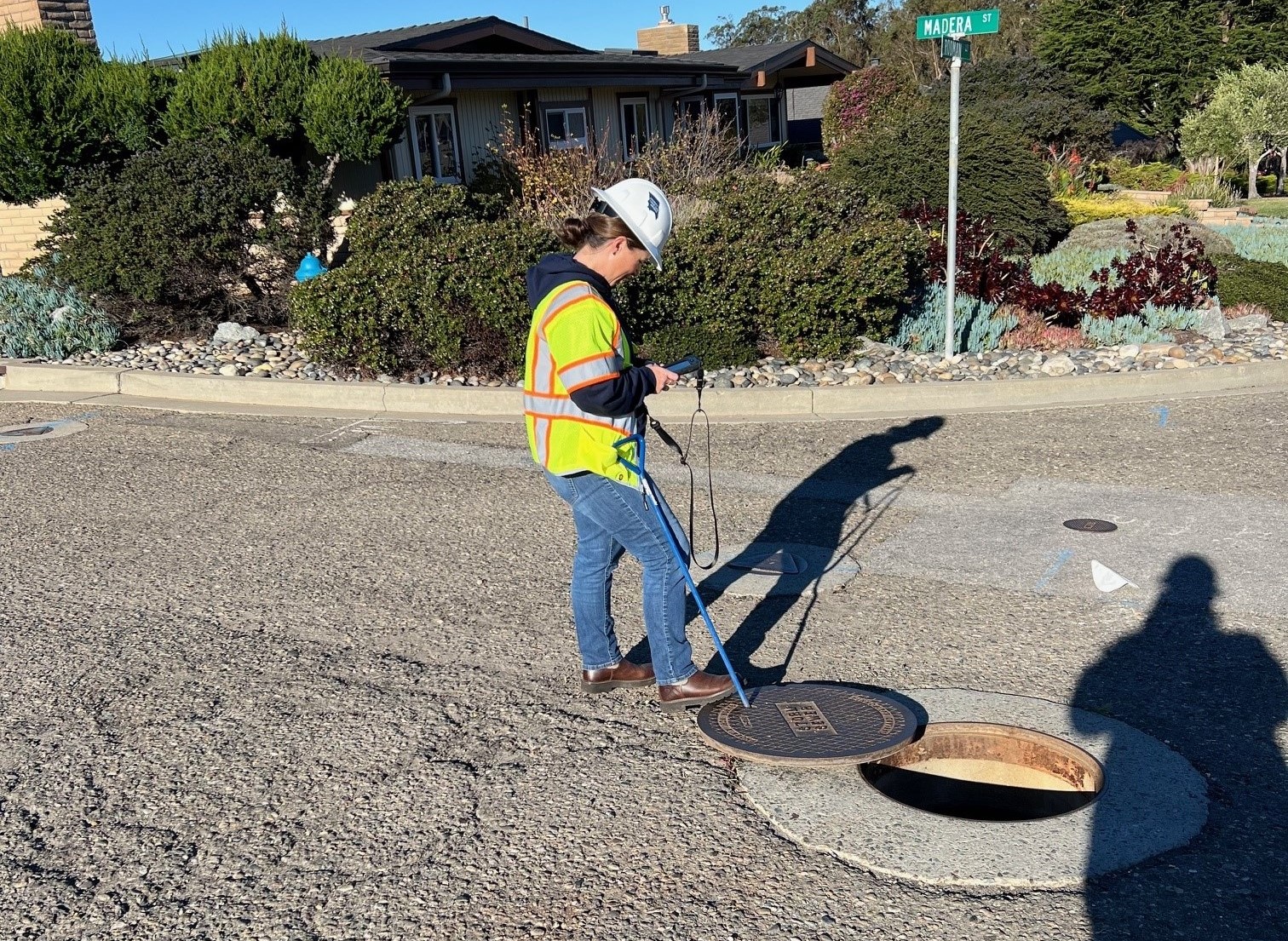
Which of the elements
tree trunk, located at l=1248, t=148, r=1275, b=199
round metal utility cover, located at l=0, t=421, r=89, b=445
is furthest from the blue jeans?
tree trunk, located at l=1248, t=148, r=1275, b=199

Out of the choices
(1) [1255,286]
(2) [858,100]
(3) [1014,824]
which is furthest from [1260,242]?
(2) [858,100]

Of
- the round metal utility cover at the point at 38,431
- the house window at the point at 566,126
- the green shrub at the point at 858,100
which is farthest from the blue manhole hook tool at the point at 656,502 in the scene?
the green shrub at the point at 858,100

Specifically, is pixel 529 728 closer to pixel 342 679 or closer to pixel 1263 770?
pixel 342 679

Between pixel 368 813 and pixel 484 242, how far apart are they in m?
6.92

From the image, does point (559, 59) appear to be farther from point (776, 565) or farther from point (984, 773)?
point (984, 773)

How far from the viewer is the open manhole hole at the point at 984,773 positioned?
3840 mm

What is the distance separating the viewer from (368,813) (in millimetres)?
3684

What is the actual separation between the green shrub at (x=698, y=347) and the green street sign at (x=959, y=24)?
2639mm

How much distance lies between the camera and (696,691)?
4.20 metres

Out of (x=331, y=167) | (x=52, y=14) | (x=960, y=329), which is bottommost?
(x=960, y=329)

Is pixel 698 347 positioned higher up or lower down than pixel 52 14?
lower down

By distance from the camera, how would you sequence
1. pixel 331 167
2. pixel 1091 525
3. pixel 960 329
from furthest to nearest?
pixel 331 167
pixel 960 329
pixel 1091 525

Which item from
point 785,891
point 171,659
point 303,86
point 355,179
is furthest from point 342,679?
point 355,179

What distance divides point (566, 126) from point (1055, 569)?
1980 cm
